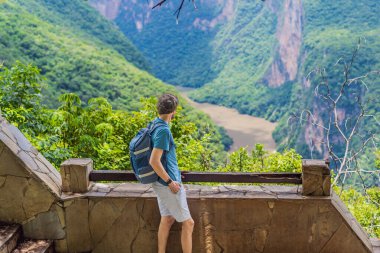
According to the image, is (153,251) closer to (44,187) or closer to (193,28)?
(44,187)

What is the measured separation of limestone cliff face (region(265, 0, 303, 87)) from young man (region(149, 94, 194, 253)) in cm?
7052

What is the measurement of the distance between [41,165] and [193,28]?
107 metres

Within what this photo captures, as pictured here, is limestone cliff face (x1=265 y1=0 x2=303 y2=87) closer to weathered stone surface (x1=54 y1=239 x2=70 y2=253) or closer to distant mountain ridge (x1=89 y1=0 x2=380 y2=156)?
distant mountain ridge (x1=89 y1=0 x2=380 y2=156)

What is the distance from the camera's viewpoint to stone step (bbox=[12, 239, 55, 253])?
363 centimetres

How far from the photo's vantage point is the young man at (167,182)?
3225 mm

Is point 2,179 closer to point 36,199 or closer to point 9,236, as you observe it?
point 36,199

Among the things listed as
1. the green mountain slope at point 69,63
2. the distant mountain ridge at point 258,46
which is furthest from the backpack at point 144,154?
the distant mountain ridge at point 258,46

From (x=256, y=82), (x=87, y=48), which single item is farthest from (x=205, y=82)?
(x=87, y=48)

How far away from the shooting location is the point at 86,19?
2549 inches

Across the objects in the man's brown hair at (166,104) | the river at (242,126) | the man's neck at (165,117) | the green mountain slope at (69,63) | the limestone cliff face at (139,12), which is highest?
the limestone cliff face at (139,12)

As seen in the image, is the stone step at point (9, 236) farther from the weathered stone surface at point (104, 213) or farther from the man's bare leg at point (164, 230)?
the man's bare leg at point (164, 230)

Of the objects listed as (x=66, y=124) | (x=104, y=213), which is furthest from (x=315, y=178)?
(x=66, y=124)

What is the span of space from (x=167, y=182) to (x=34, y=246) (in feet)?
3.69

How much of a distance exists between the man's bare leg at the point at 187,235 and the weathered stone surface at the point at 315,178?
0.84 meters
